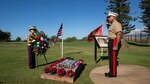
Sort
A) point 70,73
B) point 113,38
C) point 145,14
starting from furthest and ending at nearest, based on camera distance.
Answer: point 145,14, point 70,73, point 113,38

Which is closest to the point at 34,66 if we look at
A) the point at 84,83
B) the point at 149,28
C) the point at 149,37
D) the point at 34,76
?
the point at 34,76

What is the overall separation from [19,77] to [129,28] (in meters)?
40.3

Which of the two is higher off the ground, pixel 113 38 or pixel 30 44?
pixel 113 38

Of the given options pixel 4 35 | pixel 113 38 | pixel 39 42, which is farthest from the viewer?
pixel 4 35

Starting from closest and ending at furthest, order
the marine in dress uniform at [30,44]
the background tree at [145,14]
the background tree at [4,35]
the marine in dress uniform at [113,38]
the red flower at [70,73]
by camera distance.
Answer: the marine in dress uniform at [113,38], the red flower at [70,73], the marine in dress uniform at [30,44], the background tree at [145,14], the background tree at [4,35]

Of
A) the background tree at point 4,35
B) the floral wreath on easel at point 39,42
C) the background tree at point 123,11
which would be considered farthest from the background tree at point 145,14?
the background tree at point 4,35

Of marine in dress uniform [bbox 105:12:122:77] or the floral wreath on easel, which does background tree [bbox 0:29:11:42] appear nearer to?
the floral wreath on easel

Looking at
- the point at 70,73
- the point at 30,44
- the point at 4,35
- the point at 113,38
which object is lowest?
the point at 70,73

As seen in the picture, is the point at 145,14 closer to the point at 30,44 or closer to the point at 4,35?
the point at 30,44

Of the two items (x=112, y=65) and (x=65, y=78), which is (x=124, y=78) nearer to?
(x=112, y=65)

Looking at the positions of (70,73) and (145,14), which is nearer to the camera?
(70,73)

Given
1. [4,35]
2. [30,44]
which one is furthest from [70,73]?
[4,35]

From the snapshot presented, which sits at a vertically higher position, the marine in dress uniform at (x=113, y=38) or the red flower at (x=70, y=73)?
the marine in dress uniform at (x=113, y=38)

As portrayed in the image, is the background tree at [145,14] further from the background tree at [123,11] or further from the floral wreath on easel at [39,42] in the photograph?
the floral wreath on easel at [39,42]
